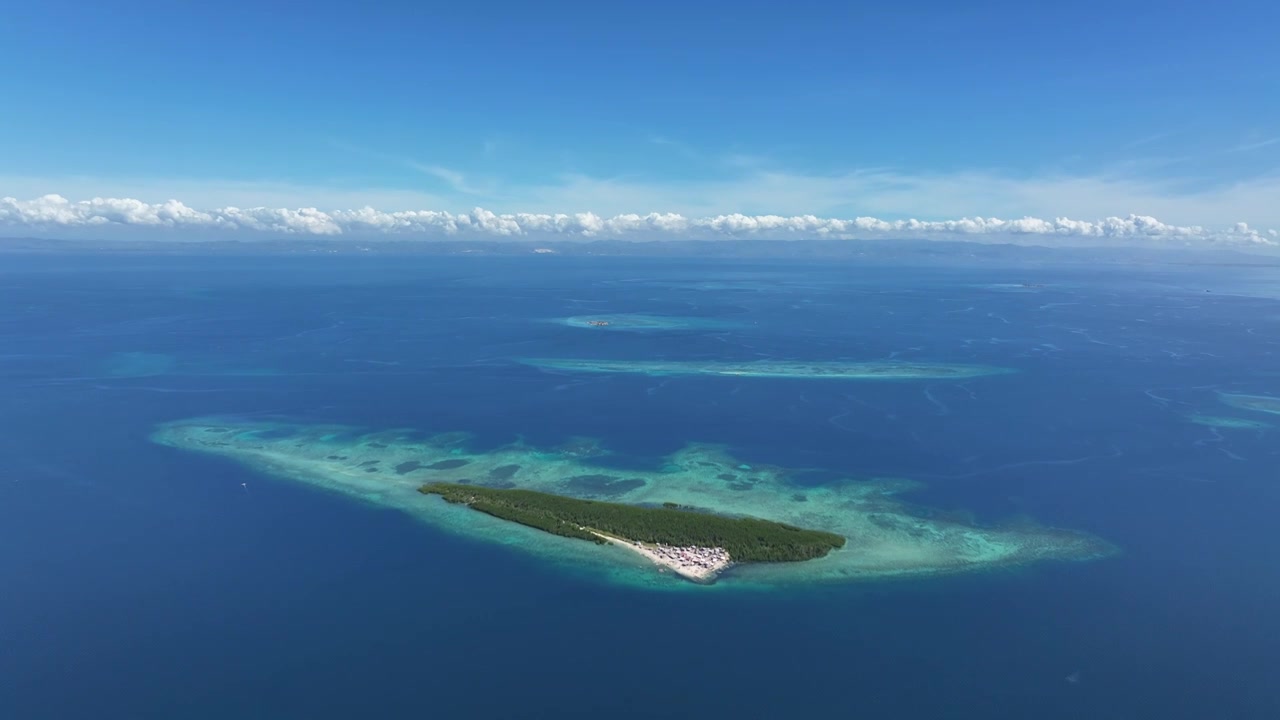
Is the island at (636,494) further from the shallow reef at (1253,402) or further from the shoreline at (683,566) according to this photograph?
the shallow reef at (1253,402)

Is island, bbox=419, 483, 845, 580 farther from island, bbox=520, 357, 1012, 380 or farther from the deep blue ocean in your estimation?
island, bbox=520, 357, 1012, 380

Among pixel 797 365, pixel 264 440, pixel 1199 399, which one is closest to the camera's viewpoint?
pixel 264 440

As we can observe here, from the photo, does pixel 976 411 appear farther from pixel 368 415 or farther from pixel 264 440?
pixel 264 440

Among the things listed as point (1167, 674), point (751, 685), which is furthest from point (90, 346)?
point (1167, 674)

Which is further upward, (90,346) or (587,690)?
(90,346)

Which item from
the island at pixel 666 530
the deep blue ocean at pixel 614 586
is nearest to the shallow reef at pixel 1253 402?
the deep blue ocean at pixel 614 586

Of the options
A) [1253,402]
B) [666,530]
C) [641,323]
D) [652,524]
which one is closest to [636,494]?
[652,524]
